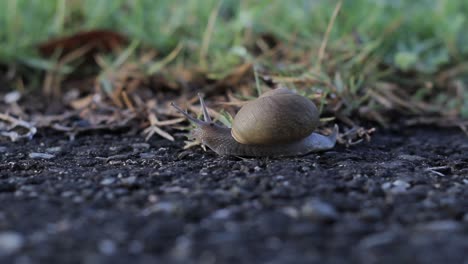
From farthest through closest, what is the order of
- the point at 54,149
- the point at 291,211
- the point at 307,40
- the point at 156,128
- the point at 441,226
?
the point at 307,40 < the point at 156,128 < the point at 54,149 < the point at 291,211 < the point at 441,226

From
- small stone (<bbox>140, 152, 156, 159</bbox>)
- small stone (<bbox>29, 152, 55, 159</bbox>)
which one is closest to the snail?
small stone (<bbox>140, 152, 156, 159</bbox>)

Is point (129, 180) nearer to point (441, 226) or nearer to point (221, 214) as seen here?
point (221, 214)

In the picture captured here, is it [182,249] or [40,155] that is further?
[40,155]

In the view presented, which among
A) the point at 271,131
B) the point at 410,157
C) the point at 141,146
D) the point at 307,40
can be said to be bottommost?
the point at 410,157

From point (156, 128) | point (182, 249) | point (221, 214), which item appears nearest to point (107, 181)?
point (221, 214)

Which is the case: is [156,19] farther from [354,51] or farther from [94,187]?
[94,187]

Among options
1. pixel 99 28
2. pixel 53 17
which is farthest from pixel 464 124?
pixel 53 17

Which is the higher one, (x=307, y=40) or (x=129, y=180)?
(x=307, y=40)
